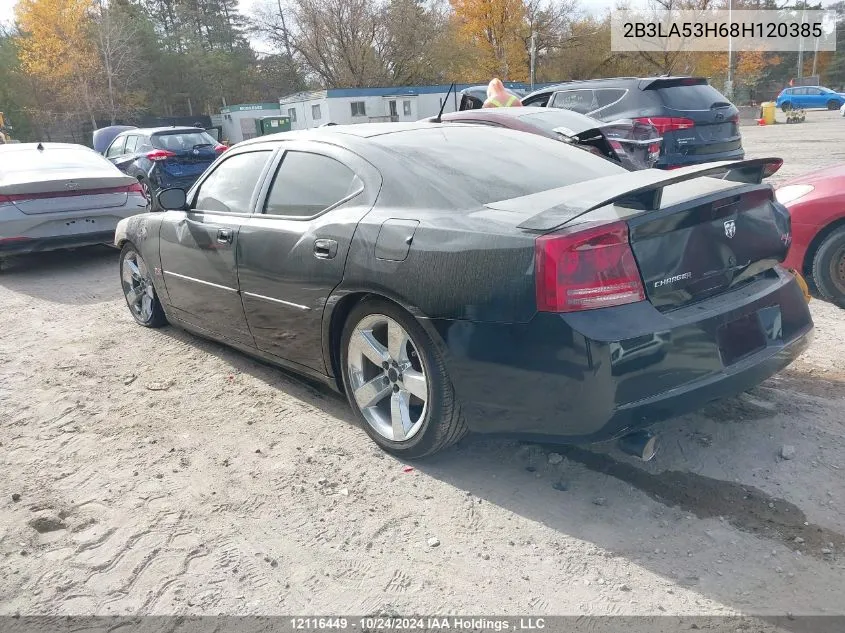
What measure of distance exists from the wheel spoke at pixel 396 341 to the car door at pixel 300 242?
1.25 feet

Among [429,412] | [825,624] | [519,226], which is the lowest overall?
[825,624]

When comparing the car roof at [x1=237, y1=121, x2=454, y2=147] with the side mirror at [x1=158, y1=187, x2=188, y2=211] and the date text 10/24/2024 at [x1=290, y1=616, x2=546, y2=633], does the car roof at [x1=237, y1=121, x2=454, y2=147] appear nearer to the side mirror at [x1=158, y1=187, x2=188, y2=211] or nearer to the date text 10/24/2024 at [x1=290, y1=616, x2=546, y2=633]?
the side mirror at [x1=158, y1=187, x2=188, y2=211]

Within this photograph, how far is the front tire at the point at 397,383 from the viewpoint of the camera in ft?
9.64

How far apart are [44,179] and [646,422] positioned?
7.64 m

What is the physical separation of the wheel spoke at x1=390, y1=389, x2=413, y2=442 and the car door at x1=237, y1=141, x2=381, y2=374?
1.80 ft

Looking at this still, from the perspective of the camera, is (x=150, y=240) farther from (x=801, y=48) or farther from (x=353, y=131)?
(x=801, y=48)

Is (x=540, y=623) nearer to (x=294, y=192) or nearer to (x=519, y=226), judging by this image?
(x=519, y=226)

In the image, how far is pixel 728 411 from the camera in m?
3.50

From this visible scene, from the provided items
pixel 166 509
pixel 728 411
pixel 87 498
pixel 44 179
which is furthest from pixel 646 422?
pixel 44 179

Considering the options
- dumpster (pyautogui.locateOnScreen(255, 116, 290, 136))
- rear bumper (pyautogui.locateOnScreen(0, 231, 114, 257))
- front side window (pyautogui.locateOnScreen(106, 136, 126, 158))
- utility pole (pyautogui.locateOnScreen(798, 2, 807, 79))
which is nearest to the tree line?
utility pole (pyautogui.locateOnScreen(798, 2, 807, 79))

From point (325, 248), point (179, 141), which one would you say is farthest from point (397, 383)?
point (179, 141)

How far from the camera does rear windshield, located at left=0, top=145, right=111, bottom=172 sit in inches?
326

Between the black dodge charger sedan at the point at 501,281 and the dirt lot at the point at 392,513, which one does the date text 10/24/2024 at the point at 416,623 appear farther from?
the black dodge charger sedan at the point at 501,281

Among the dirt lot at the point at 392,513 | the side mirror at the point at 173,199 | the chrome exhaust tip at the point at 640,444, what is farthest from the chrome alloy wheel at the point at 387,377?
the side mirror at the point at 173,199
